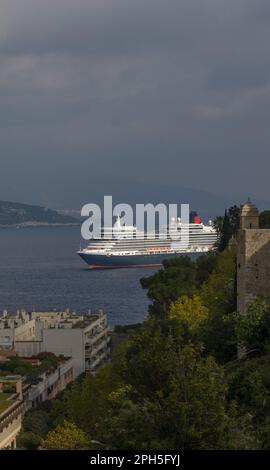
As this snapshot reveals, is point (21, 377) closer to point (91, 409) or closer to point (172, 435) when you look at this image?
point (91, 409)

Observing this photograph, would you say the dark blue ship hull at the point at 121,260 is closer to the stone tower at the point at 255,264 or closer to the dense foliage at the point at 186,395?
the dense foliage at the point at 186,395

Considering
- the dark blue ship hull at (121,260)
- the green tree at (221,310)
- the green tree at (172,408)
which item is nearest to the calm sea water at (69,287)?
the dark blue ship hull at (121,260)

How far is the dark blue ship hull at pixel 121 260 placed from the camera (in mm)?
135250

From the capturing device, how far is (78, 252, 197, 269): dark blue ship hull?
135250 mm

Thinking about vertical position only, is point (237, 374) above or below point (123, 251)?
below

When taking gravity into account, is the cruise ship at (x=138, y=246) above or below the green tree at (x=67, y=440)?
above

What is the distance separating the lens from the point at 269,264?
20891 millimetres

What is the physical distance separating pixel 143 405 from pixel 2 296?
76.5 meters

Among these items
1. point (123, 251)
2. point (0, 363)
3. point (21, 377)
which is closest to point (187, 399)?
point (21, 377)

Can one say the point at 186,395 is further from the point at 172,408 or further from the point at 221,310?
the point at 221,310

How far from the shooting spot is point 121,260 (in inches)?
5413

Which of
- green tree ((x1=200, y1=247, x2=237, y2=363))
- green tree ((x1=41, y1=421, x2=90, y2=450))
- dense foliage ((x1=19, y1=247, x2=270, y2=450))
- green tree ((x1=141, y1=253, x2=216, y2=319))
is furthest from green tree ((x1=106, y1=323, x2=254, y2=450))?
green tree ((x1=141, y1=253, x2=216, y2=319))

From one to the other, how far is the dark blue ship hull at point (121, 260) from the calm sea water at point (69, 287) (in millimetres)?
1621

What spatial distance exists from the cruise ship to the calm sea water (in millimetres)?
2569
